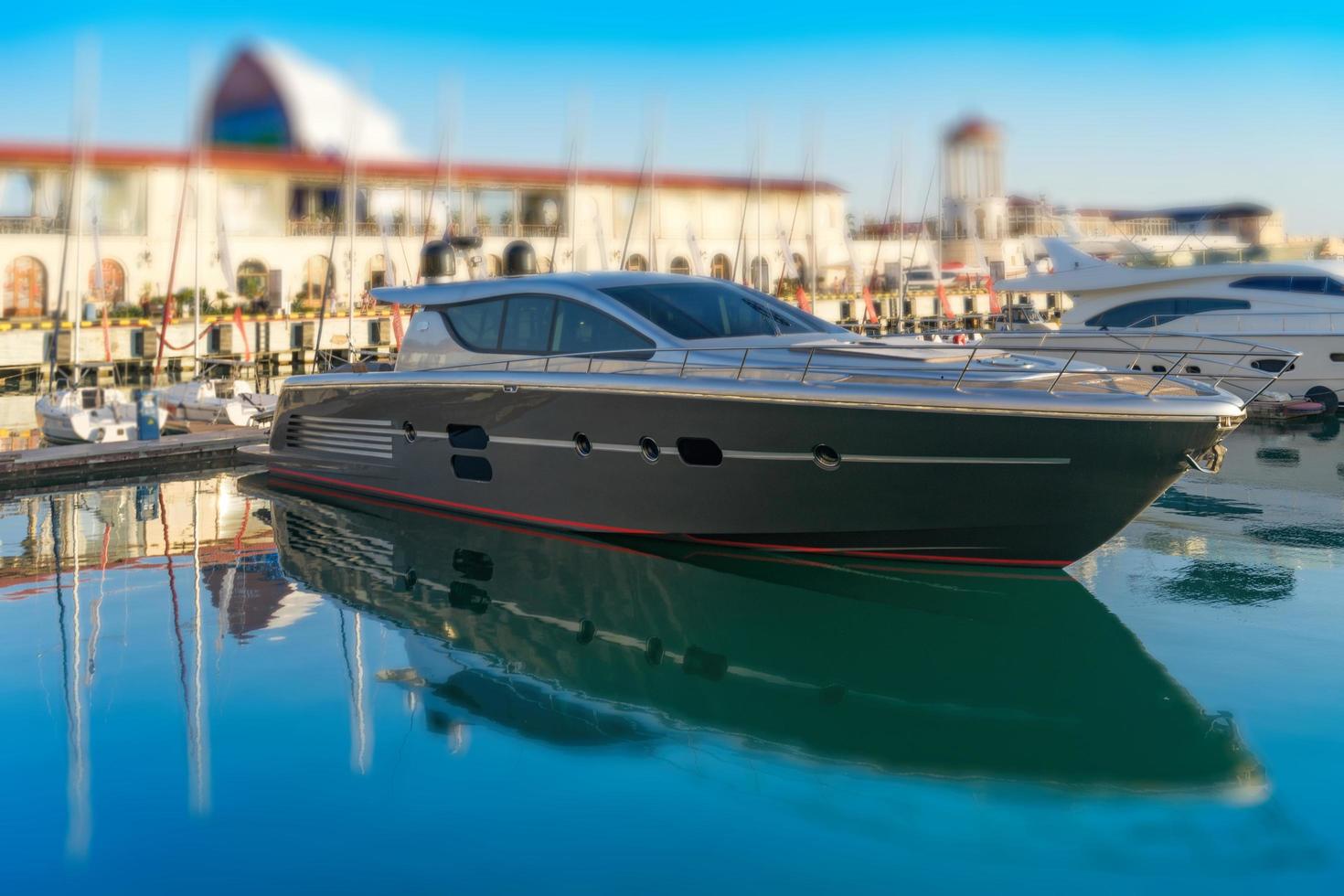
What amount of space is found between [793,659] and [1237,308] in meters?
16.3

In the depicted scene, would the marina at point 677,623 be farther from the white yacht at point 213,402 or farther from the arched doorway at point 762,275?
the arched doorway at point 762,275

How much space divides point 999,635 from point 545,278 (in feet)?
17.5

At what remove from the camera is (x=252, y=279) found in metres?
47.0

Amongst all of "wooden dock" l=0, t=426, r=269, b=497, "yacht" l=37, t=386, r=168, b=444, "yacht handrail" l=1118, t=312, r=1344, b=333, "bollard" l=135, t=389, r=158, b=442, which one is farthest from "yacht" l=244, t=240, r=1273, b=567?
"yacht handrail" l=1118, t=312, r=1344, b=333

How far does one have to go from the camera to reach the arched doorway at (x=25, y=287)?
4262 cm

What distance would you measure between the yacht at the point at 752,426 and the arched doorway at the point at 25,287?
36.0 metres

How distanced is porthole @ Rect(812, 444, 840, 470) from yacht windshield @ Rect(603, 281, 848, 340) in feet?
6.48

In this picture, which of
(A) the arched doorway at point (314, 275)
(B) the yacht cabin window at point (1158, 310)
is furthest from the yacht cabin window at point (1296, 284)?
(A) the arched doorway at point (314, 275)

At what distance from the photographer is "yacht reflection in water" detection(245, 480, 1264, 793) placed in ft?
20.1

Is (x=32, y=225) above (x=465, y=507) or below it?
below

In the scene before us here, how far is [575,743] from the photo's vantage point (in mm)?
6223

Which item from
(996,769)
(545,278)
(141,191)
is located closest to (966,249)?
(141,191)

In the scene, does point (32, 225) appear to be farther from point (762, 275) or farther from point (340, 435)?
point (340, 435)

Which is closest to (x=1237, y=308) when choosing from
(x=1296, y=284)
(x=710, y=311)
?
(x=1296, y=284)
